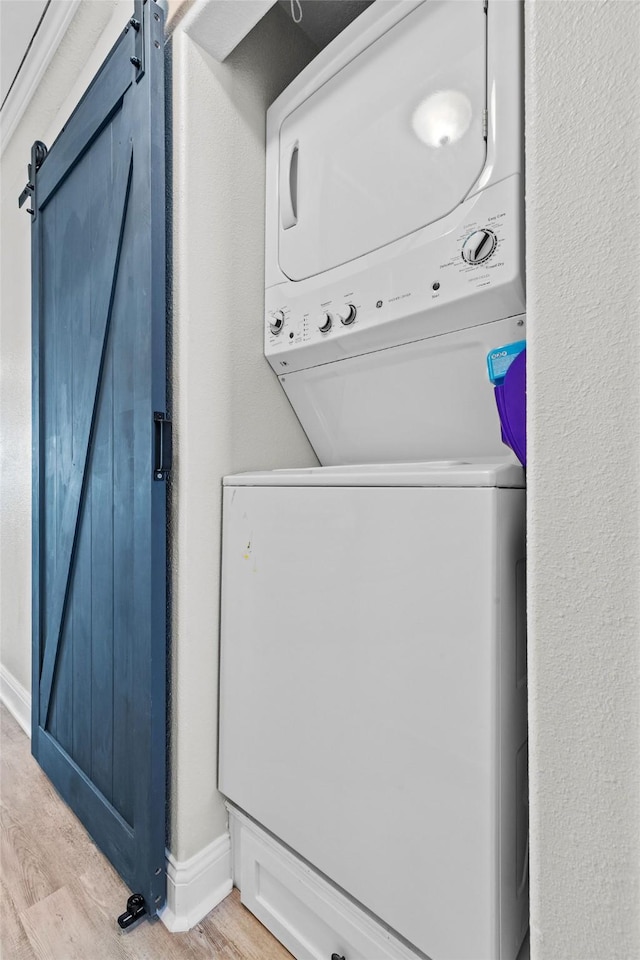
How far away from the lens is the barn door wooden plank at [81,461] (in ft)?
4.21

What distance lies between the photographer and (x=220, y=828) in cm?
124

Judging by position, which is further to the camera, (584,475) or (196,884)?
(196,884)

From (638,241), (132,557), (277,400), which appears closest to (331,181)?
(277,400)

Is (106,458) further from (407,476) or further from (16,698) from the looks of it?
(16,698)

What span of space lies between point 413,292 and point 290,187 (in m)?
0.54

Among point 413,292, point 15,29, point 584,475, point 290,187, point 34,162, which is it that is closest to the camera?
point 584,475

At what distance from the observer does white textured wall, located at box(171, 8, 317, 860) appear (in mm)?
1176

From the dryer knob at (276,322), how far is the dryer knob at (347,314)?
22 centimetres

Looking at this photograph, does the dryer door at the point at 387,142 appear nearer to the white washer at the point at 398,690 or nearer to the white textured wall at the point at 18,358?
the white washer at the point at 398,690

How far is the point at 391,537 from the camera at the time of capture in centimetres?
88

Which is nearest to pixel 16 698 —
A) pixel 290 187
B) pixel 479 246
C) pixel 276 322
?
pixel 276 322

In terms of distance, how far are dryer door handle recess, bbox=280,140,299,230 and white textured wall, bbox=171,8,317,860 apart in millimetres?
95

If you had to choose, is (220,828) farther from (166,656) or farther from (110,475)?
(110,475)

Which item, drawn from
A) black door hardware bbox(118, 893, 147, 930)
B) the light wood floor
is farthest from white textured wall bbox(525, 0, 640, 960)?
black door hardware bbox(118, 893, 147, 930)
